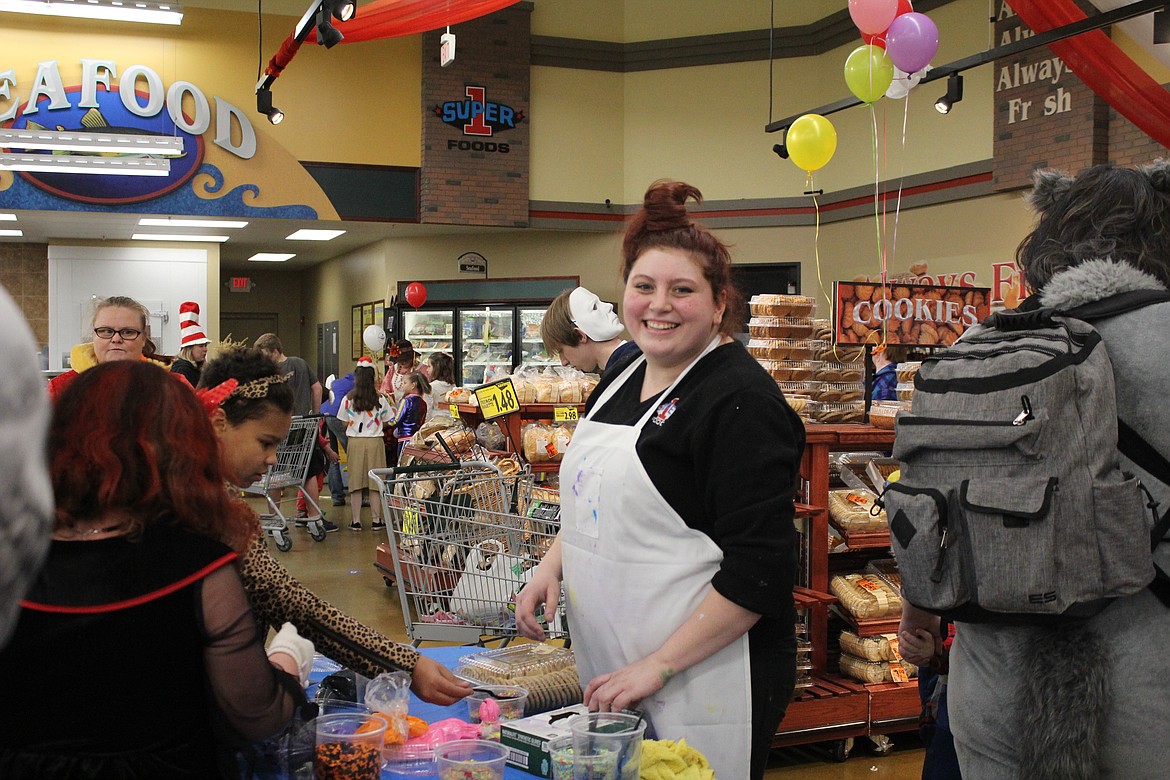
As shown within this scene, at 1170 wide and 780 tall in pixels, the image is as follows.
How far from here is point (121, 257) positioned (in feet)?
45.2

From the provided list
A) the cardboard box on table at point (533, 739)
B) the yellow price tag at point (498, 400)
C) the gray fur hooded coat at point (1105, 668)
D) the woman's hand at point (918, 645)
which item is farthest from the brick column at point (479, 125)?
the gray fur hooded coat at point (1105, 668)

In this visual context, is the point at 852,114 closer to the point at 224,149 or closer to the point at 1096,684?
the point at 224,149

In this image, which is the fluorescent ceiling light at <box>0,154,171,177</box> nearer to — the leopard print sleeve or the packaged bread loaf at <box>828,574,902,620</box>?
the packaged bread loaf at <box>828,574,902,620</box>

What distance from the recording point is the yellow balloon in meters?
8.77

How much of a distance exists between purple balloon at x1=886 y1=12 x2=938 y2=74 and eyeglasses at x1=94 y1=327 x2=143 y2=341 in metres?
5.43

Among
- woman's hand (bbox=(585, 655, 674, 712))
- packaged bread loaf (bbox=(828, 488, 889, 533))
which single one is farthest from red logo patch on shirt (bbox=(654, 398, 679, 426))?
packaged bread loaf (bbox=(828, 488, 889, 533))

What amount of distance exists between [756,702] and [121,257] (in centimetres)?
1370

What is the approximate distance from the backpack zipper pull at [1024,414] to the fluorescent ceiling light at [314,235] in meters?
13.2

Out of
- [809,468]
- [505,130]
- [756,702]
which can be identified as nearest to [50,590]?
[756,702]

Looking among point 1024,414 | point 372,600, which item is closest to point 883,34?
point 372,600

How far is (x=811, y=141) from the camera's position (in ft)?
28.8

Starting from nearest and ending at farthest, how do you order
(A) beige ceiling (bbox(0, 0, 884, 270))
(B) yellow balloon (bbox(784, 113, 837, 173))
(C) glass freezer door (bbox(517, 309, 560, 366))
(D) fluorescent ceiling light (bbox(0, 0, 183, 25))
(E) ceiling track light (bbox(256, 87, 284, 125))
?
1. (B) yellow balloon (bbox(784, 113, 837, 173))
2. (D) fluorescent ceiling light (bbox(0, 0, 183, 25))
3. (E) ceiling track light (bbox(256, 87, 284, 125))
4. (A) beige ceiling (bbox(0, 0, 884, 270))
5. (C) glass freezer door (bbox(517, 309, 560, 366))

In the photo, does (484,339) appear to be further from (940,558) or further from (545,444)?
(940,558)

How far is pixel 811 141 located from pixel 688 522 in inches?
293
